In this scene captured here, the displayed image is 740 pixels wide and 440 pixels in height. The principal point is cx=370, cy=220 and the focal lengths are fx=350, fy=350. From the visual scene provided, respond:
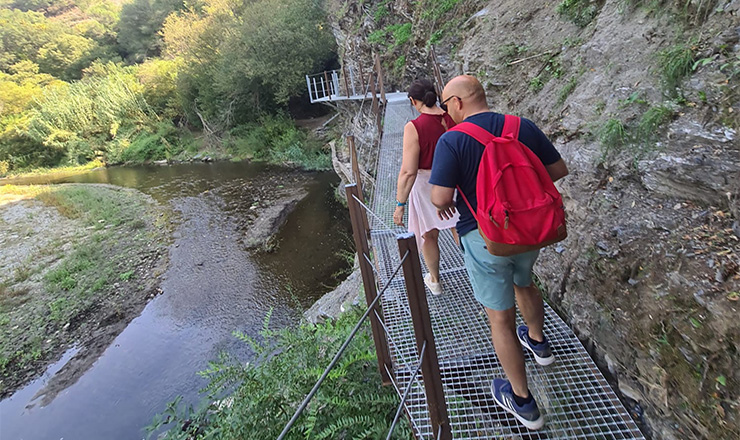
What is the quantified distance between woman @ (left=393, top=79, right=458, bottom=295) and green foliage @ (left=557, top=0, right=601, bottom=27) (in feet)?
7.22

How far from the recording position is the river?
4.80 metres

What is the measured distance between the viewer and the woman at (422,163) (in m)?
2.14

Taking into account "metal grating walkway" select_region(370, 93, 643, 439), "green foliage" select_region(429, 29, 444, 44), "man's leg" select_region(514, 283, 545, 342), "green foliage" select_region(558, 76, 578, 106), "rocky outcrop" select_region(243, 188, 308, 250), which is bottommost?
"rocky outcrop" select_region(243, 188, 308, 250)

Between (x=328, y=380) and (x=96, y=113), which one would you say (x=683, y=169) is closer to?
(x=328, y=380)

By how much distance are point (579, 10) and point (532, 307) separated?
3.26 meters

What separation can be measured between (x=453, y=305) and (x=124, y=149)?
26530 mm

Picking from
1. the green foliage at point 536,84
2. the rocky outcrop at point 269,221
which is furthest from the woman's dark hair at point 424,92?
the rocky outcrop at point 269,221

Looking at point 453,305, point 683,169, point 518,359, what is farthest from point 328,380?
point 683,169

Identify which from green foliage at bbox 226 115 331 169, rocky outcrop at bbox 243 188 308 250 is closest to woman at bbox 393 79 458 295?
rocky outcrop at bbox 243 188 308 250

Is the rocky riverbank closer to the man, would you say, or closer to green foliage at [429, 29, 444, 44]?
the man

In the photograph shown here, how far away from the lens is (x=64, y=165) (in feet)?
78.2

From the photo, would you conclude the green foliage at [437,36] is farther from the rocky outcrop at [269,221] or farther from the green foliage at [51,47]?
the green foliage at [51,47]

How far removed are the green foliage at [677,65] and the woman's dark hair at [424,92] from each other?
1.29 m

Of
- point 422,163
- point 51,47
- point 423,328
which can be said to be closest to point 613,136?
point 422,163
